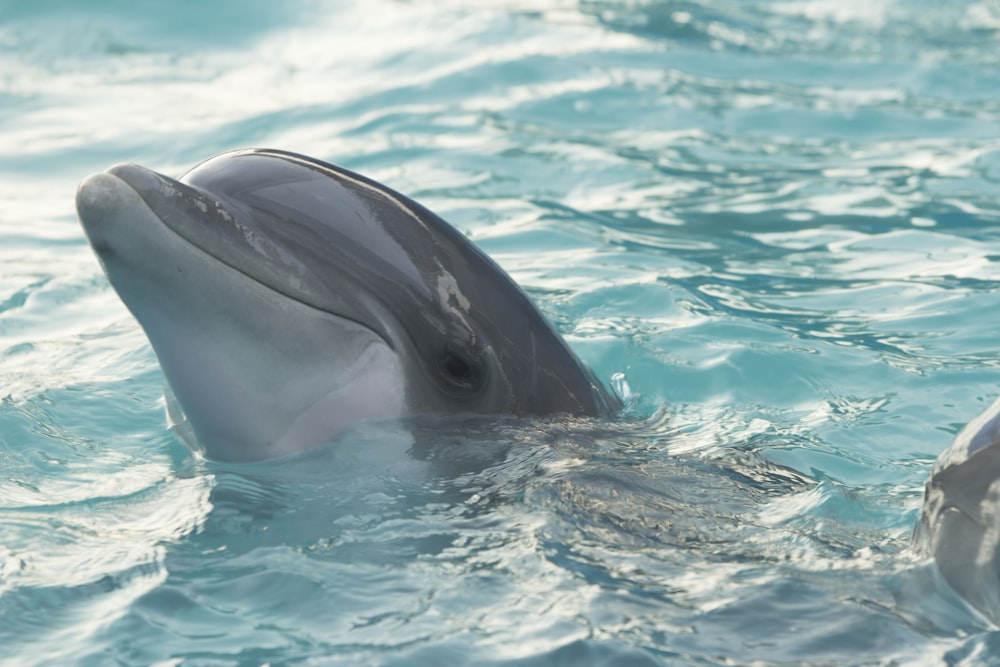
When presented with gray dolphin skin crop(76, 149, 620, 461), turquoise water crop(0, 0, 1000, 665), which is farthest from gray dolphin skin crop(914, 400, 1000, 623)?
gray dolphin skin crop(76, 149, 620, 461)

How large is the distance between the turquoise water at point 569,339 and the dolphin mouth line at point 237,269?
333 millimetres

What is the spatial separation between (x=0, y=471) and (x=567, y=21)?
447 inches

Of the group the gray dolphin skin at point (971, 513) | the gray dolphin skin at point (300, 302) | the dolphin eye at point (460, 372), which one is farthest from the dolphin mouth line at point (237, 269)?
the gray dolphin skin at point (971, 513)

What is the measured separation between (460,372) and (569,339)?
250cm

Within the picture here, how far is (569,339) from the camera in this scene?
6992mm

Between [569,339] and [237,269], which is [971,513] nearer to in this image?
[237,269]

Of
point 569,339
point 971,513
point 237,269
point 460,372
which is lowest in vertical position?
point 569,339

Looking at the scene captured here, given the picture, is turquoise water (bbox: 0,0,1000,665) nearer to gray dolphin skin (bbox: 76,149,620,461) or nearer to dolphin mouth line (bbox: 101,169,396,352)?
gray dolphin skin (bbox: 76,149,620,461)

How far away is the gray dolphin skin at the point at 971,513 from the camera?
346 centimetres

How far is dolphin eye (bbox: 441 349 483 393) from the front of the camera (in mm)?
4504

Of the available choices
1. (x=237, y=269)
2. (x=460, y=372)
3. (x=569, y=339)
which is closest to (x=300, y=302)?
(x=237, y=269)

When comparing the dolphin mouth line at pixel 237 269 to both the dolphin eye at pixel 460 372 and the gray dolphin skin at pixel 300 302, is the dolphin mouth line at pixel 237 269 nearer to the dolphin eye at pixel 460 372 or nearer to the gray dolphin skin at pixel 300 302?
the gray dolphin skin at pixel 300 302

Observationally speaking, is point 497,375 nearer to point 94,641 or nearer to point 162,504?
point 162,504

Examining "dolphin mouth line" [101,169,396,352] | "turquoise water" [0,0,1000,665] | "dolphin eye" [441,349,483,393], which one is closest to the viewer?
"turquoise water" [0,0,1000,665]
